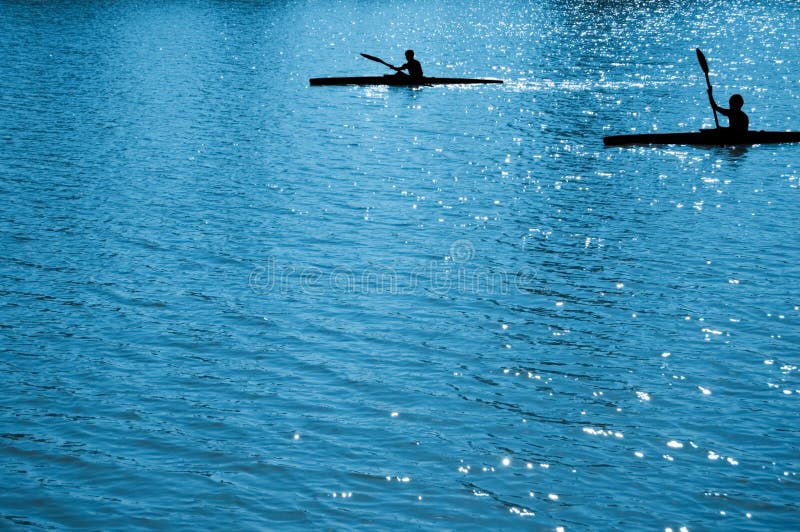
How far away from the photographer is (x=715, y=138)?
117 feet

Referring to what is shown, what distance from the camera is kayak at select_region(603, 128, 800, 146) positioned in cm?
3538

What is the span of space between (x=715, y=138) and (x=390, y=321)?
68.7ft

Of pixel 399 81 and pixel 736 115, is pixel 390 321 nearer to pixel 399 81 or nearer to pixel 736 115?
pixel 736 115

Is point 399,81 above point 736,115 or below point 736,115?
above

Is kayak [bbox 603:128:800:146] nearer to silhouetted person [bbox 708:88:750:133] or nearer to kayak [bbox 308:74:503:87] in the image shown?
silhouetted person [bbox 708:88:750:133]

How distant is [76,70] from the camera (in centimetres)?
5903

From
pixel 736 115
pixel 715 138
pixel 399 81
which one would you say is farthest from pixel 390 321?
pixel 399 81

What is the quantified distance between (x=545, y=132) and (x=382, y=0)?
144 m

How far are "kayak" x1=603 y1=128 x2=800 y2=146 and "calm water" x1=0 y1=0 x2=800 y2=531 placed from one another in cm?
60

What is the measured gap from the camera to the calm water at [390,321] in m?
12.7

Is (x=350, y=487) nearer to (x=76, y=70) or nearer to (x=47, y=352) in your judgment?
(x=47, y=352)

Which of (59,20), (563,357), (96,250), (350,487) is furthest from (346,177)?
(59,20)

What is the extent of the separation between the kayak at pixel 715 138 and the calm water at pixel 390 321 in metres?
0.60

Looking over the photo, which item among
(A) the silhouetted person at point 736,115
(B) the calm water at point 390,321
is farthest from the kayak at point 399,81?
(A) the silhouetted person at point 736,115
